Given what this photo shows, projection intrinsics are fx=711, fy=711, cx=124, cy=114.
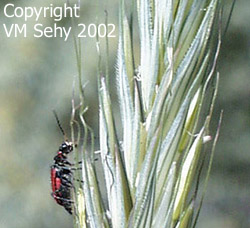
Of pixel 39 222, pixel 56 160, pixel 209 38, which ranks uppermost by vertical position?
pixel 209 38

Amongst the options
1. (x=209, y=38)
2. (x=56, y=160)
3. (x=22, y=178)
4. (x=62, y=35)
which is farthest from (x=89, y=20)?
(x=209, y=38)

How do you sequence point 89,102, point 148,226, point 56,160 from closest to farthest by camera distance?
point 148,226 → point 56,160 → point 89,102

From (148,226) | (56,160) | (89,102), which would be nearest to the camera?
(148,226)

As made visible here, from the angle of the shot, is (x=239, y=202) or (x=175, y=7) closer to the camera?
(x=175, y=7)

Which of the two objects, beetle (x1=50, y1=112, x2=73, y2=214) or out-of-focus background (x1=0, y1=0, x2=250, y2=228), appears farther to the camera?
out-of-focus background (x1=0, y1=0, x2=250, y2=228)

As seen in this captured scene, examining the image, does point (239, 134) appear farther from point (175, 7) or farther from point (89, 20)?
point (175, 7)

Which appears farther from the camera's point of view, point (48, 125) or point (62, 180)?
point (48, 125)

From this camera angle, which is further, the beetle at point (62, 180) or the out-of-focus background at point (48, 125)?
the out-of-focus background at point (48, 125)

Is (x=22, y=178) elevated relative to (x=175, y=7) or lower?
lower
